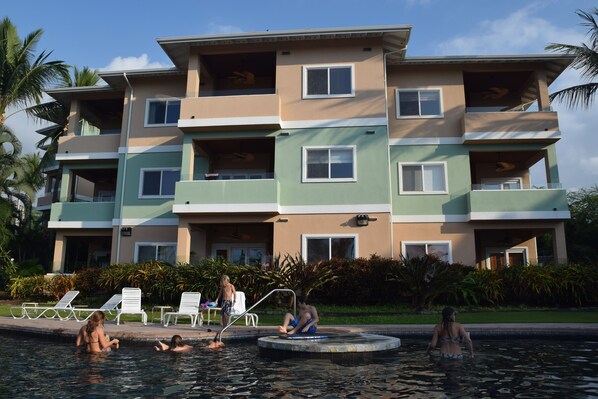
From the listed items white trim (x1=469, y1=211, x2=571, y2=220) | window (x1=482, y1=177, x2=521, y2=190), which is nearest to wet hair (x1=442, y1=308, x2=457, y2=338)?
white trim (x1=469, y1=211, x2=571, y2=220)

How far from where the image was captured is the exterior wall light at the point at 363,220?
18984 mm

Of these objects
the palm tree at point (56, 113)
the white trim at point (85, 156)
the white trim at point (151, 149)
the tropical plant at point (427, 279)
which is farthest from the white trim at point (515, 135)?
the palm tree at point (56, 113)

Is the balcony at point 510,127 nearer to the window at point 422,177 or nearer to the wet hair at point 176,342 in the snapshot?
the window at point 422,177

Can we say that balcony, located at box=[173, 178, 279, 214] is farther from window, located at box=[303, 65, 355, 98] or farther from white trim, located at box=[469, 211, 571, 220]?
white trim, located at box=[469, 211, 571, 220]

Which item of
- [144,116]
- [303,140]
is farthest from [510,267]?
[144,116]

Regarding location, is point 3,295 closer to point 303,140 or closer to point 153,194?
point 153,194

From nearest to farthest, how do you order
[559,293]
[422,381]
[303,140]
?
[422,381], [559,293], [303,140]

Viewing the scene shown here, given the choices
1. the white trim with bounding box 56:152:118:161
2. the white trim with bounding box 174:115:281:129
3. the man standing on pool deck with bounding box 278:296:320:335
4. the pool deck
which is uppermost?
the white trim with bounding box 174:115:281:129

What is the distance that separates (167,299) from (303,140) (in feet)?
27.3

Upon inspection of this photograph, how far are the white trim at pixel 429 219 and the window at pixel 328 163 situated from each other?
9.82 feet

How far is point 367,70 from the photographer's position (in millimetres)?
20375

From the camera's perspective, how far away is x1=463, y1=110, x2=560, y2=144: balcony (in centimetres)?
2033

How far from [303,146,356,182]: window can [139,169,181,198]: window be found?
6.31 m

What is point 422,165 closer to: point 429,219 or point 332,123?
point 429,219
